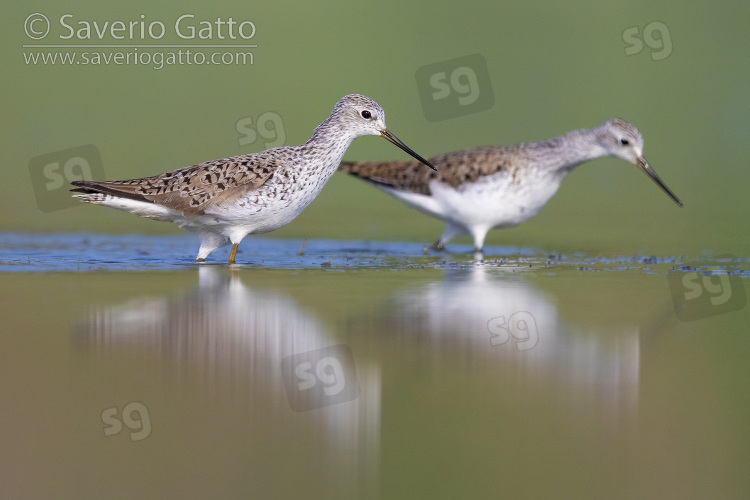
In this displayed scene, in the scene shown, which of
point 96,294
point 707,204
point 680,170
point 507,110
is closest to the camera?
point 96,294

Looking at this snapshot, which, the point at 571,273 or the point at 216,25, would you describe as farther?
the point at 216,25

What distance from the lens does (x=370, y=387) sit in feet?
21.2

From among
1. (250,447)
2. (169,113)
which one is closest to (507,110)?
(169,113)

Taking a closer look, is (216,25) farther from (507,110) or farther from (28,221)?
(28,221)

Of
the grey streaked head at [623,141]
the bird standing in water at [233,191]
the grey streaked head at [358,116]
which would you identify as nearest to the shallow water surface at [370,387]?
the bird standing in water at [233,191]

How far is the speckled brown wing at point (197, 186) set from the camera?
1077 cm

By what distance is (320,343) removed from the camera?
7.37 meters

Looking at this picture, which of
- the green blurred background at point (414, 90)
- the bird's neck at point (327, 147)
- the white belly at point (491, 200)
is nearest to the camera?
the bird's neck at point (327, 147)

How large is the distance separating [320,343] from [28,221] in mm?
8701

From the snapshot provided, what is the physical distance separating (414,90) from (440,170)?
9.61 metres

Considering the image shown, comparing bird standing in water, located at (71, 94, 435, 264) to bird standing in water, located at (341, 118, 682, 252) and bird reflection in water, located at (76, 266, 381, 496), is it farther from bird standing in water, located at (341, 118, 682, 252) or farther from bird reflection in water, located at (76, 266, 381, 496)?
bird standing in water, located at (341, 118, 682, 252)

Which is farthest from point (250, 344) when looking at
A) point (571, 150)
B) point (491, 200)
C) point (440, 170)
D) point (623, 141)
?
point (623, 141)

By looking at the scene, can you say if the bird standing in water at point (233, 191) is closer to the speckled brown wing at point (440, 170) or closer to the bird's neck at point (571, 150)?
the speckled brown wing at point (440, 170)

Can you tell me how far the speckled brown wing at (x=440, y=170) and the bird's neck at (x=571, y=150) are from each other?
49cm
